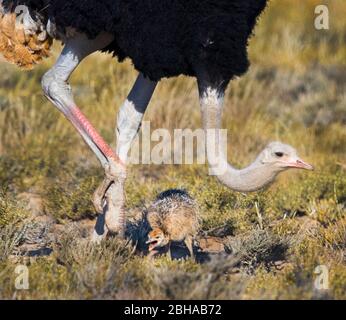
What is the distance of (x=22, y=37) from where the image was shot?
6816 millimetres

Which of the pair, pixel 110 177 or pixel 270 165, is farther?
pixel 110 177

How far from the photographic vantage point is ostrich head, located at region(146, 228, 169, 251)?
671cm

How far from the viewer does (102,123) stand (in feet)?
33.3

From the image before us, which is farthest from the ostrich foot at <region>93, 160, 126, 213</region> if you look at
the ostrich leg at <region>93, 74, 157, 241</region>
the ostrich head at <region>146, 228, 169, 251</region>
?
the ostrich head at <region>146, 228, 169, 251</region>

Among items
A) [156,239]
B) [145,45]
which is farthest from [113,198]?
[145,45]

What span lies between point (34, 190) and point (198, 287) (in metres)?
3.51

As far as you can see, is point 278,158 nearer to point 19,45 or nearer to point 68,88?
point 68,88

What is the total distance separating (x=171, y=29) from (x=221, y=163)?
2.81 feet

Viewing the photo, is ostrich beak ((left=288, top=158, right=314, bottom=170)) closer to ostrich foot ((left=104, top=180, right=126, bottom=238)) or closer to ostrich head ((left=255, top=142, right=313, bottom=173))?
ostrich head ((left=255, top=142, right=313, bottom=173))

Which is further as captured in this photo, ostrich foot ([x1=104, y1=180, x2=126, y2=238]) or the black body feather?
ostrich foot ([x1=104, y1=180, x2=126, y2=238])

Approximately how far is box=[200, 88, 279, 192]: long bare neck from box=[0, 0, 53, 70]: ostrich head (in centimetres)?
111

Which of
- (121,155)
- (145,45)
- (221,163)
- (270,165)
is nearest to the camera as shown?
(270,165)

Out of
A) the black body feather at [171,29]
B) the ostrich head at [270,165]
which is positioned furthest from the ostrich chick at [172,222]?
the black body feather at [171,29]

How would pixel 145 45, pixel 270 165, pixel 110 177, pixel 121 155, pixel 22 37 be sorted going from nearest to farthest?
pixel 270 165, pixel 145 45, pixel 110 177, pixel 22 37, pixel 121 155
